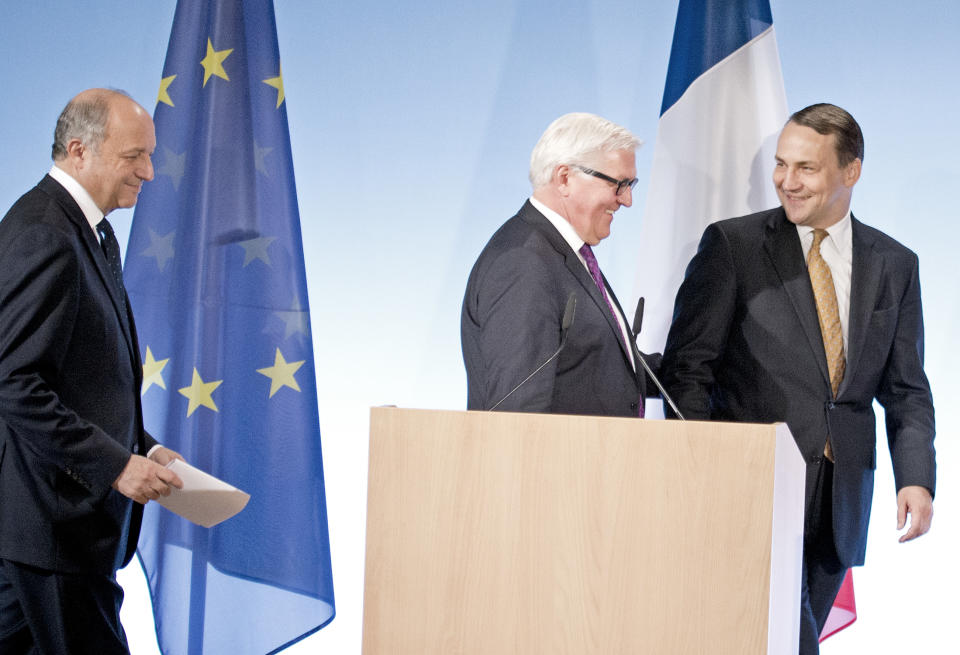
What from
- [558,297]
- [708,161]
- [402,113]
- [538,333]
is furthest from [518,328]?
[402,113]

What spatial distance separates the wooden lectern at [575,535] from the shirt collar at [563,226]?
2.94 feet

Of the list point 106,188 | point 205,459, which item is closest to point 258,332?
point 205,459

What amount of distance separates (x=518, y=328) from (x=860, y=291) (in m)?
1.15

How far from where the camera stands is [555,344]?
2.09 meters

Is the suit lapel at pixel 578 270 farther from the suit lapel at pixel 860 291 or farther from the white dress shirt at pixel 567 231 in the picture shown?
the suit lapel at pixel 860 291

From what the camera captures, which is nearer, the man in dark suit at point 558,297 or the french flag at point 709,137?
the man in dark suit at point 558,297

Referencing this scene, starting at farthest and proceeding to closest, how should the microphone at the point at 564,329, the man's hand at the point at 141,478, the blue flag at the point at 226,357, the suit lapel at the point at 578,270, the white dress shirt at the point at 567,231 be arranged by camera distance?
the blue flag at the point at 226,357
the white dress shirt at the point at 567,231
the suit lapel at the point at 578,270
the man's hand at the point at 141,478
the microphone at the point at 564,329

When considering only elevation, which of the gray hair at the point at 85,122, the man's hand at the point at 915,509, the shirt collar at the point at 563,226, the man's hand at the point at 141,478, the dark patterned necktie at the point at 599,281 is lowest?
the man's hand at the point at 915,509

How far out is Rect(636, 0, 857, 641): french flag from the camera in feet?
11.2

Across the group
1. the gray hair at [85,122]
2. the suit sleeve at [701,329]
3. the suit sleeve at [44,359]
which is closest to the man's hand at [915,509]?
the suit sleeve at [701,329]

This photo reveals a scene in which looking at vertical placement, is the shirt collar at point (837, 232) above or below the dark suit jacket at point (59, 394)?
above

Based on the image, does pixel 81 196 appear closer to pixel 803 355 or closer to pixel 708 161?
pixel 803 355

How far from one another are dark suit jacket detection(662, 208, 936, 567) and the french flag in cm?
57

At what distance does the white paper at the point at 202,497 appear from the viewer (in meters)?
2.16
